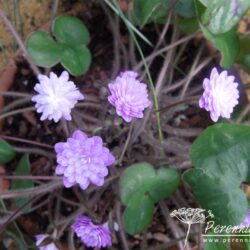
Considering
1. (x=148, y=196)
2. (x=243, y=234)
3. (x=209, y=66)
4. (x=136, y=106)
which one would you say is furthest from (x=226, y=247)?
(x=209, y=66)

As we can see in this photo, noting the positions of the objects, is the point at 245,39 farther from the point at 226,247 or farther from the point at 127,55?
the point at 226,247

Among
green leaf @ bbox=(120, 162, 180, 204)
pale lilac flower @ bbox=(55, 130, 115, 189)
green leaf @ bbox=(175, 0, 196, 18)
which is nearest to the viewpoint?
pale lilac flower @ bbox=(55, 130, 115, 189)

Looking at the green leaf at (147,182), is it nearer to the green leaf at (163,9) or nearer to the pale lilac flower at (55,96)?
the pale lilac flower at (55,96)

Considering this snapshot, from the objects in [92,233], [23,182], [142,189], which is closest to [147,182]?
[142,189]

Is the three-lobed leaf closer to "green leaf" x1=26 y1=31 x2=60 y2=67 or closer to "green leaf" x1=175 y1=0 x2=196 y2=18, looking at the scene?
"green leaf" x1=26 y1=31 x2=60 y2=67

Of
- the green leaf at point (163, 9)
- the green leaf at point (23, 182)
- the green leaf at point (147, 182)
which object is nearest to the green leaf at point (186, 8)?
the green leaf at point (163, 9)

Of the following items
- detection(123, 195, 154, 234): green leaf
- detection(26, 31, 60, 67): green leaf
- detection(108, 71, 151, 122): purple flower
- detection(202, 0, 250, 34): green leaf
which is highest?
detection(202, 0, 250, 34): green leaf

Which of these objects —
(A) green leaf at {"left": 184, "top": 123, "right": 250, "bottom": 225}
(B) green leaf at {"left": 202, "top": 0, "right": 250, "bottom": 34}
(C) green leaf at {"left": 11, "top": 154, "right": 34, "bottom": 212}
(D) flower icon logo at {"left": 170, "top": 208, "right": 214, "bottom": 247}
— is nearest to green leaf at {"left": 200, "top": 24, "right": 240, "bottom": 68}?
(B) green leaf at {"left": 202, "top": 0, "right": 250, "bottom": 34}

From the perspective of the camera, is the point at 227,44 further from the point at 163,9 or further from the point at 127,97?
the point at 127,97
